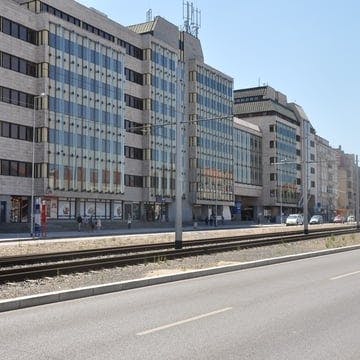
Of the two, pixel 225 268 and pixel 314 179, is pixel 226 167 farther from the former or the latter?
pixel 225 268

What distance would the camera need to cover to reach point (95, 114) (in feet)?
203

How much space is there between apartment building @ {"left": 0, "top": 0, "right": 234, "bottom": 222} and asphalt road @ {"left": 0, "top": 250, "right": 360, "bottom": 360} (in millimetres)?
28785

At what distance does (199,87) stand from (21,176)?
36204mm

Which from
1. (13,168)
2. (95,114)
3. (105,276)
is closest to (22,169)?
(13,168)

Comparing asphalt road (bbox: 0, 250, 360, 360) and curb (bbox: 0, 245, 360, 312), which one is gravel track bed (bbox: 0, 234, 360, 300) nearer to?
curb (bbox: 0, 245, 360, 312)

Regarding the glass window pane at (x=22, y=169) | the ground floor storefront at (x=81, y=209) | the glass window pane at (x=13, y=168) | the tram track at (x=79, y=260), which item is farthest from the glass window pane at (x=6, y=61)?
the tram track at (x=79, y=260)

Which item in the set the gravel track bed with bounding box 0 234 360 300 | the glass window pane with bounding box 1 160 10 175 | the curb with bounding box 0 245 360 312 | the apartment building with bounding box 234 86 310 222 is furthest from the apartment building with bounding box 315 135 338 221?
the curb with bounding box 0 245 360 312

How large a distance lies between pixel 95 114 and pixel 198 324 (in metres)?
54.7

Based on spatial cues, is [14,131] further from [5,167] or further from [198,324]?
[198,324]

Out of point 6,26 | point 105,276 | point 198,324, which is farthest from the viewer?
point 6,26

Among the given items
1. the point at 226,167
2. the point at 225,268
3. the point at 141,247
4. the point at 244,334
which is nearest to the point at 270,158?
the point at 226,167

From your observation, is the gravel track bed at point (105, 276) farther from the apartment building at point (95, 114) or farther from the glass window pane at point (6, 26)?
the glass window pane at point (6, 26)

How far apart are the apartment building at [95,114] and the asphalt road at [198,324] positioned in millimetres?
28785

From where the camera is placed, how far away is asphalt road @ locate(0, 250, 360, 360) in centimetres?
713
